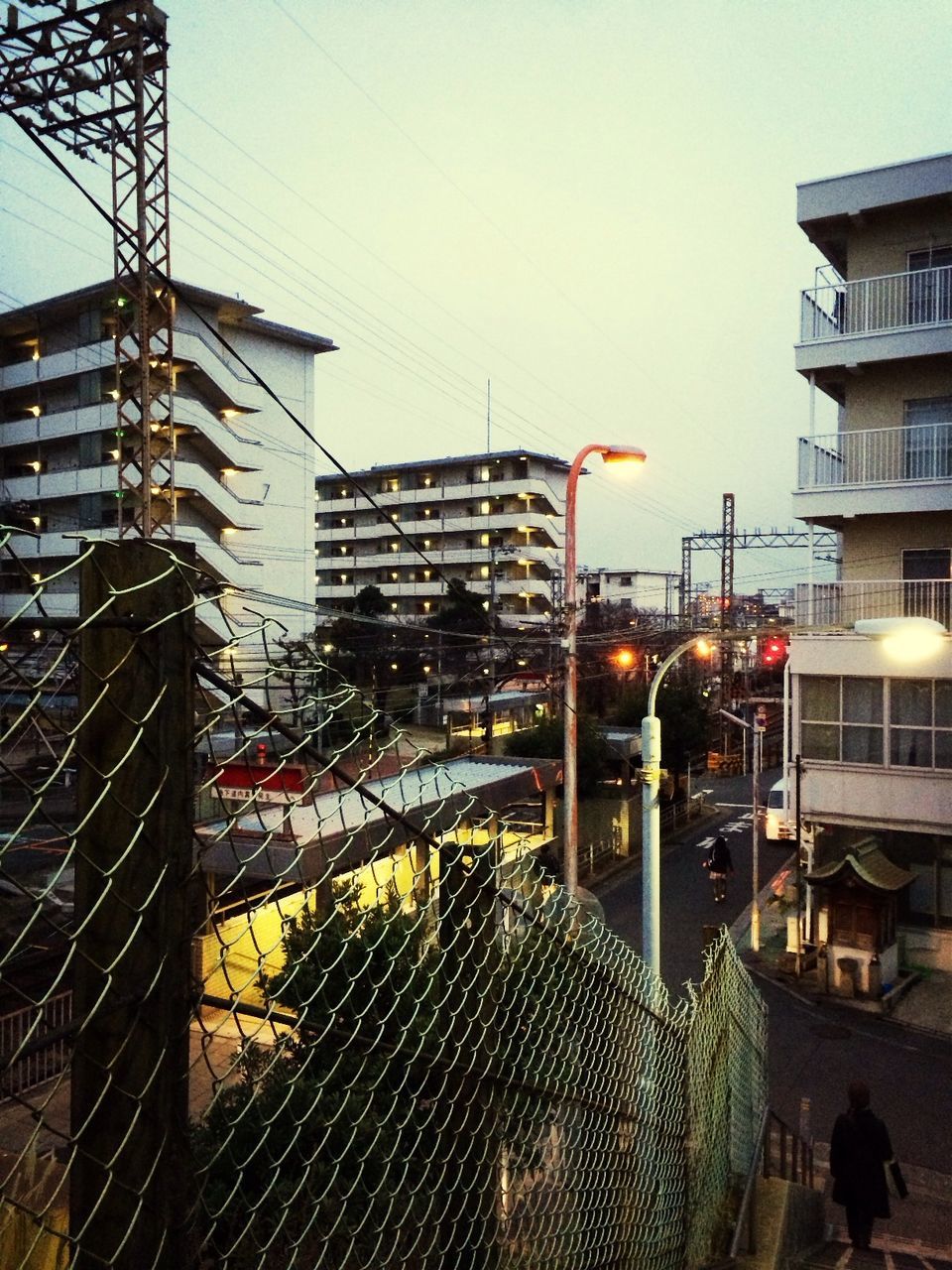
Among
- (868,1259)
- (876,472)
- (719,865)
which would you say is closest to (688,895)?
(719,865)

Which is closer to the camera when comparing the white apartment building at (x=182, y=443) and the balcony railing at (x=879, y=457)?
the balcony railing at (x=879, y=457)

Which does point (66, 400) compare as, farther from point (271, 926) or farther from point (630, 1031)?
point (630, 1031)

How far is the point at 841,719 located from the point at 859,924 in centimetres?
352

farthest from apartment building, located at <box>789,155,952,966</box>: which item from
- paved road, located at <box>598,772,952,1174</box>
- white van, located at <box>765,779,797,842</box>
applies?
white van, located at <box>765,779,797,842</box>

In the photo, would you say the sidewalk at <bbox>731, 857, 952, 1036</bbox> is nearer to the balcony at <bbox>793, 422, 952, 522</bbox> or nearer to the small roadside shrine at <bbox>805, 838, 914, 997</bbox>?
the small roadside shrine at <bbox>805, 838, 914, 997</bbox>

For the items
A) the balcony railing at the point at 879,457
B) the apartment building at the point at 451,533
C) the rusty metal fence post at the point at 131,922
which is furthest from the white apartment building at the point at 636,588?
the rusty metal fence post at the point at 131,922

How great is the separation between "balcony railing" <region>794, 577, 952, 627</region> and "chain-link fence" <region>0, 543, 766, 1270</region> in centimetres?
1326

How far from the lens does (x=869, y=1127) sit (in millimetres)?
7215

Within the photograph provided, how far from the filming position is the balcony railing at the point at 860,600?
672 inches

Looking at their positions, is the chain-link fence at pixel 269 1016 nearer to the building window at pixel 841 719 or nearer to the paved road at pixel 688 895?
the paved road at pixel 688 895

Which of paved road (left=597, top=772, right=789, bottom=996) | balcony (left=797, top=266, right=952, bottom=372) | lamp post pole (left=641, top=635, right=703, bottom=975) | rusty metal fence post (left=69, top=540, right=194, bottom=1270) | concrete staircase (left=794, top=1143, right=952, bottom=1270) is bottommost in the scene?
paved road (left=597, top=772, right=789, bottom=996)

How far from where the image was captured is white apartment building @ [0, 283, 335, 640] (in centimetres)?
3061

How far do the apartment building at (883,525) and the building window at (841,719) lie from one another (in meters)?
0.02

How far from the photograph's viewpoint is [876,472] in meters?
17.8
